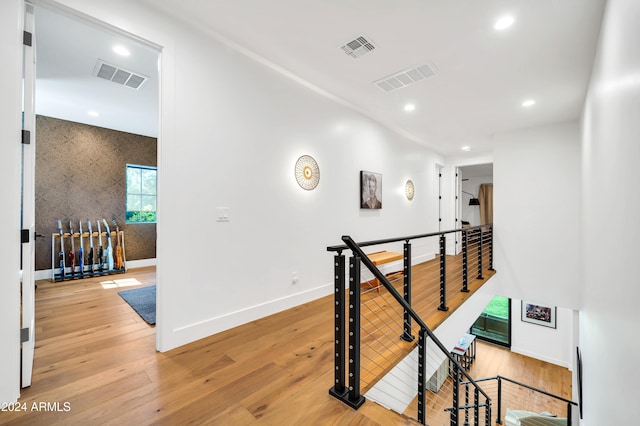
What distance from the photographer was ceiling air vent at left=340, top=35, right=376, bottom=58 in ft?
8.53

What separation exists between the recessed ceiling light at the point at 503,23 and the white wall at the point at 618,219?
611mm

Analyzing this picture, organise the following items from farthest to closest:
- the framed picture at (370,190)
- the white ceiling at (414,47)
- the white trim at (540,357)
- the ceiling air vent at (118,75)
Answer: the white trim at (540,357)
the framed picture at (370,190)
the ceiling air vent at (118,75)
the white ceiling at (414,47)

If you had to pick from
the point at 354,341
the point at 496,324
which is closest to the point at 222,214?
the point at 354,341

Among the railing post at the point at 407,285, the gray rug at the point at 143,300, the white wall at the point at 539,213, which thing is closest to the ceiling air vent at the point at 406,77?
the railing post at the point at 407,285

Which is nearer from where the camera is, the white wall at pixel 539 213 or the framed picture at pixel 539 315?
the white wall at pixel 539 213

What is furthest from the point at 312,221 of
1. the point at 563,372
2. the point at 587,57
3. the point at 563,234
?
the point at 563,372

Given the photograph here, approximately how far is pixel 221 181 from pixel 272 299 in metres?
1.40

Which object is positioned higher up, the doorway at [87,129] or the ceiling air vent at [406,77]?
the ceiling air vent at [406,77]

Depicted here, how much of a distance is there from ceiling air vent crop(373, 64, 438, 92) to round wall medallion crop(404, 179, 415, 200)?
7.72 ft

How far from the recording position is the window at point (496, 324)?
7997mm

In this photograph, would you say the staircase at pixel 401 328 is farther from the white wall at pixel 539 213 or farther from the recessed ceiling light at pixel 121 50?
the recessed ceiling light at pixel 121 50

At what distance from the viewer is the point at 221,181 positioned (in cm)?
259

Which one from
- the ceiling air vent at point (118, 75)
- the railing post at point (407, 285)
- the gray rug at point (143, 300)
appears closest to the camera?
the railing post at point (407, 285)

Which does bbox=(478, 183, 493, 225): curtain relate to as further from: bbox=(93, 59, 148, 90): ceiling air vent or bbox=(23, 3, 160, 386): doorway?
bbox=(93, 59, 148, 90): ceiling air vent
